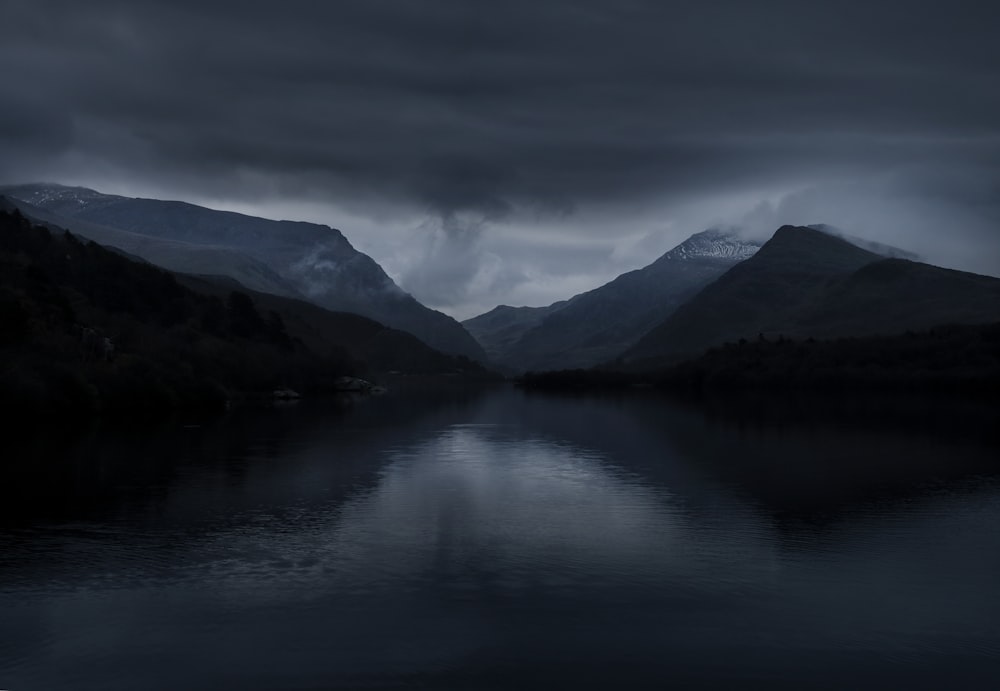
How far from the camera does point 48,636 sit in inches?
952

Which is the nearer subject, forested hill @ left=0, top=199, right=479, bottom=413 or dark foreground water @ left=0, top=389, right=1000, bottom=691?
dark foreground water @ left=0, top=389, right=1000, bottom=691

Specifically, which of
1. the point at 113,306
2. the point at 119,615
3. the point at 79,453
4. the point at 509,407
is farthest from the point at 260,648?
the point at 113,306

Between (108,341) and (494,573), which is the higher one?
(108,341)

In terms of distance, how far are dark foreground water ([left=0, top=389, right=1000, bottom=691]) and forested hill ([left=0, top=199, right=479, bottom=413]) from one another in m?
36.4

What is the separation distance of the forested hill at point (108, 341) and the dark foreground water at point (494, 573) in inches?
1434

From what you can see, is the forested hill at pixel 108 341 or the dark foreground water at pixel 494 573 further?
the forested hill at pixel 108 341

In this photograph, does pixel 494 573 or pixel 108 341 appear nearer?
pixel 494 573

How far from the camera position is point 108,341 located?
119 metres

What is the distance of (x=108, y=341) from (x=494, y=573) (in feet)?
333

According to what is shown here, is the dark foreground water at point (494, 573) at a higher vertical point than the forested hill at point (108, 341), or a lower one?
lower

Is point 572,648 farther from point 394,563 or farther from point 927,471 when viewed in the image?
point 927,471

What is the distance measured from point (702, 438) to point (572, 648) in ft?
213

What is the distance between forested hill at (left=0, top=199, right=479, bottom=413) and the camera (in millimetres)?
Result: 98562

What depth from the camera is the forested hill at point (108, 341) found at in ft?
323
